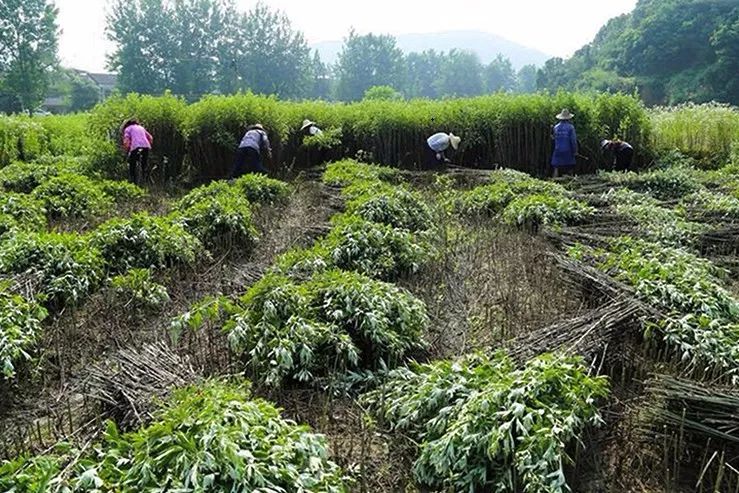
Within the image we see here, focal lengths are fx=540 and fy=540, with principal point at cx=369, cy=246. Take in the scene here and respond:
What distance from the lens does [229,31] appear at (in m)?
56.2

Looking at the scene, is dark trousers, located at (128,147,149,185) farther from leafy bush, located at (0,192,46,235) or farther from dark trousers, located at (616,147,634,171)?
dark trousers, located at (616,147,634,171)

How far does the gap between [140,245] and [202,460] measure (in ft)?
11.5

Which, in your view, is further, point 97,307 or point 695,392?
point 97,307

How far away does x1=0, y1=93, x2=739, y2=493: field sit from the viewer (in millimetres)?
2164

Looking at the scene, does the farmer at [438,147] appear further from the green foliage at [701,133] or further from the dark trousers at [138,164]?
the dark trousers at [138,164]

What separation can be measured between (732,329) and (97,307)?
171 inches

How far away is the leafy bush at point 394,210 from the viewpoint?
5.98 meters

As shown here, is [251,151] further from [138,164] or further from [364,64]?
[364,64]

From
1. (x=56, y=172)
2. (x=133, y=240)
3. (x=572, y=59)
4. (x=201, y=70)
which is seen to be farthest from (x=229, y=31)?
(x=133, y=240)

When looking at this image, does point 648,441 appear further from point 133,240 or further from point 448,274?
point 133,240

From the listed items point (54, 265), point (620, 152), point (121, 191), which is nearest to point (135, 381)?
point (54, 265)

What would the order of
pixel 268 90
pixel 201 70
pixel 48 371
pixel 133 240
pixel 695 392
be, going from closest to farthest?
pixel 695 392, pixel 48 371, pixel 133 240, pixel 201 70, pixel 268 90

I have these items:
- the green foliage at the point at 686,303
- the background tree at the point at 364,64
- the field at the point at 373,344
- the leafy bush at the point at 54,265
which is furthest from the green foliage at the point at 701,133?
the background tree at the point at 364,64

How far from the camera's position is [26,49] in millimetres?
36125
